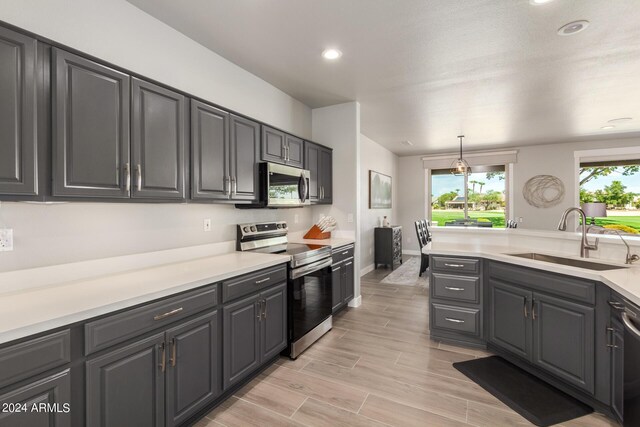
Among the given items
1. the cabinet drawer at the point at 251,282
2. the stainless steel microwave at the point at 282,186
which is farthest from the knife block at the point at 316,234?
the cabinet drawer at the point at 251,282

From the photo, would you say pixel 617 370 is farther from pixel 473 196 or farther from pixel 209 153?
pixel 473 196

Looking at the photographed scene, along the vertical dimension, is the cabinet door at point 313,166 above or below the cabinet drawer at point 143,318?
above

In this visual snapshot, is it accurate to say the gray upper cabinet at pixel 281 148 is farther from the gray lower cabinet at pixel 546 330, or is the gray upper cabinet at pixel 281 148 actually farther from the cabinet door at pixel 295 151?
the gray lower cabinet at pixel 546 330

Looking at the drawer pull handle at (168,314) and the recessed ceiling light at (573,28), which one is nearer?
the drawer pull handle at (168,314)

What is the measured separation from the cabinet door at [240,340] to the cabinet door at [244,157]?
943 millimetres

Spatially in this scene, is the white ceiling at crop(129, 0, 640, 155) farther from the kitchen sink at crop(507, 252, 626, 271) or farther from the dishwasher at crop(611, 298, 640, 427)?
the dishwasher at crop(611, 298, 640, 427)

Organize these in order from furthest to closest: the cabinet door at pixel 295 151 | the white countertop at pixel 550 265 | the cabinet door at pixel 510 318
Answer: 1. the cabinet door at pixel 295 151
2. the cabinet door at pixel 510 318
3. the white countertop at pixel 550 265

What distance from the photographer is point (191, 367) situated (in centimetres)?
179

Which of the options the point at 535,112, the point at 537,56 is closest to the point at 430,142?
the point at 535,112

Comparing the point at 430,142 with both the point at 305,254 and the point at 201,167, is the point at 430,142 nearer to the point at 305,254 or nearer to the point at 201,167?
the point at 305,254

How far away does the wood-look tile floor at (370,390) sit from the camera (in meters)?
1.95

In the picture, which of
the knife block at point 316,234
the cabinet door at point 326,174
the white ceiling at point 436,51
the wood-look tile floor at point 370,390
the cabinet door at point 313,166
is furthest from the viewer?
the cabinet door at point 326,174

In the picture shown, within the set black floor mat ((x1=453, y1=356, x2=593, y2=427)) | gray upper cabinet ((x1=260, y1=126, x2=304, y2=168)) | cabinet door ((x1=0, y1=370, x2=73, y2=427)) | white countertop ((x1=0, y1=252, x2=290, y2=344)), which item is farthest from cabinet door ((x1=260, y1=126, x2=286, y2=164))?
black floor mat ((x1=453, y1=356, x2=593, y2=427))

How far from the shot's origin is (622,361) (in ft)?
5.84
